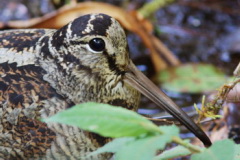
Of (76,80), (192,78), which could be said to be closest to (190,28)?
(192,78)

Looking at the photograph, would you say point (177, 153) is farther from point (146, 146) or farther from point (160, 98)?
point (160, 98)

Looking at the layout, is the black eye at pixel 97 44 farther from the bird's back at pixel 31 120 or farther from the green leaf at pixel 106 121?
the green leaf at pixel 106 121

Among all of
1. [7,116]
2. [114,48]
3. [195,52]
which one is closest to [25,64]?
[7,116]

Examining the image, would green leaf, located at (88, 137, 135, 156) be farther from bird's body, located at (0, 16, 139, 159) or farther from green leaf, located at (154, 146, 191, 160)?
bird's body, located at (0, 16, 139, 159)

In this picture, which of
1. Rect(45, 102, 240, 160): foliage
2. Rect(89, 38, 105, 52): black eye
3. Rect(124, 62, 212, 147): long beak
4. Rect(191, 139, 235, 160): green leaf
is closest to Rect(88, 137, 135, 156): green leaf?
Rect(45, 102, 240, 160): foliage

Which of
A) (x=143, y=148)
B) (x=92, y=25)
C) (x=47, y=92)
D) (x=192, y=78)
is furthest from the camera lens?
(x=192, y=78)
